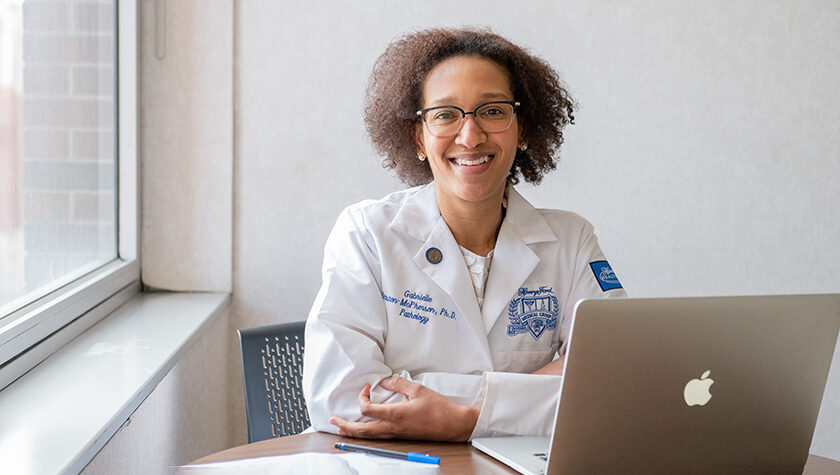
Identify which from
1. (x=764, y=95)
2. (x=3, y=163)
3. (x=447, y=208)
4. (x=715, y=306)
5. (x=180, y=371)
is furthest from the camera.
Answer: (x=764, y=95)

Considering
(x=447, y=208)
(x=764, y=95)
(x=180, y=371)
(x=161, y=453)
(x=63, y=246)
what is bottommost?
(x=161, y=453)

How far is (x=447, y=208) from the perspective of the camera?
1.90m

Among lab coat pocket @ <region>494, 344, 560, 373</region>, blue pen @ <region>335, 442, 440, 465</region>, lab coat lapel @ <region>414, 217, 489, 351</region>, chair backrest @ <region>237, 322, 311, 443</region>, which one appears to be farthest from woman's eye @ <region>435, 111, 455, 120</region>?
blue pen @ <region>335, 442, 440, 465</region>

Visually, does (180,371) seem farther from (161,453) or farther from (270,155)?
(270,155)

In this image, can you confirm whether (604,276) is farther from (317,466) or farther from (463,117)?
(317,466)

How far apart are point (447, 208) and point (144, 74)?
1212mm

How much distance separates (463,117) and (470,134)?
6 centimetres

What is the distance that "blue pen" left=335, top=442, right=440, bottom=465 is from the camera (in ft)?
4.24

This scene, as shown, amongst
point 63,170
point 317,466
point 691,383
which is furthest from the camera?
point 63,170

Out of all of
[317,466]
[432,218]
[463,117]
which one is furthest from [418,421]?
[463,117]

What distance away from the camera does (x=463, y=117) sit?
1.81 meters

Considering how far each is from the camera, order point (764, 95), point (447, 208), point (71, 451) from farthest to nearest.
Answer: point (764, 95)
point (447, 208)
point (71, 451)

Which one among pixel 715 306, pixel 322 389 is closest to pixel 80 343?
pixel 322 389

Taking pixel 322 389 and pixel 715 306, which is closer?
pixel 715 306
